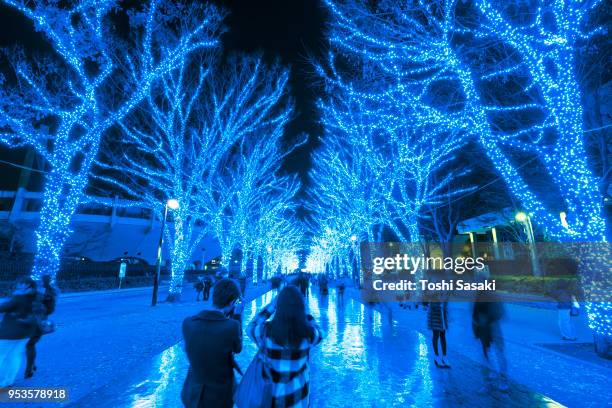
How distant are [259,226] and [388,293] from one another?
1707 centimetres

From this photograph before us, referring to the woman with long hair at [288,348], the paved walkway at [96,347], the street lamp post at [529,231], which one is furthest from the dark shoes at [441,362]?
the street lamp post at [529,231]

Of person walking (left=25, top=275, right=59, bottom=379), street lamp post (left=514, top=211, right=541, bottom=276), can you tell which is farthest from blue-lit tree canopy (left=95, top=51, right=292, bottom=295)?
street lamp post (left=514, top=211, right=541, bottom=276)

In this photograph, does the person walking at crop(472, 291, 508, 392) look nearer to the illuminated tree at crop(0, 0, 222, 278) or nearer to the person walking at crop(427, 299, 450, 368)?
the person walking at crop(427, 299, 450, 368)

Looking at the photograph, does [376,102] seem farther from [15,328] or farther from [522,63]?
[15,328]

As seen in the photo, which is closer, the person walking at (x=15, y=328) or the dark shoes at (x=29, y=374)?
the person walking at (x=15, y=328)

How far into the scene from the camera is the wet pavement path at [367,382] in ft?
15.4

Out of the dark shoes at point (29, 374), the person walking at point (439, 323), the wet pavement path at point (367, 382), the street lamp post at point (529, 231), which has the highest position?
the street lamp post at point (529, 231)

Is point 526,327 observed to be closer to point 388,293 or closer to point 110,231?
point 388,293

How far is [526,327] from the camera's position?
36.4ft

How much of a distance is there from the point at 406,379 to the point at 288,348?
13.2ft

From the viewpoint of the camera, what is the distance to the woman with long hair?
2.62 metres

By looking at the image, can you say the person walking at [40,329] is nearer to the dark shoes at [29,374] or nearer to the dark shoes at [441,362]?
the dark shoes at [29,374]

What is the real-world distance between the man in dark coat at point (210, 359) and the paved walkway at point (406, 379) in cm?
263

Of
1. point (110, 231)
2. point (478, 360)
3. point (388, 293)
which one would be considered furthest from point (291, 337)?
point (110, 231)
